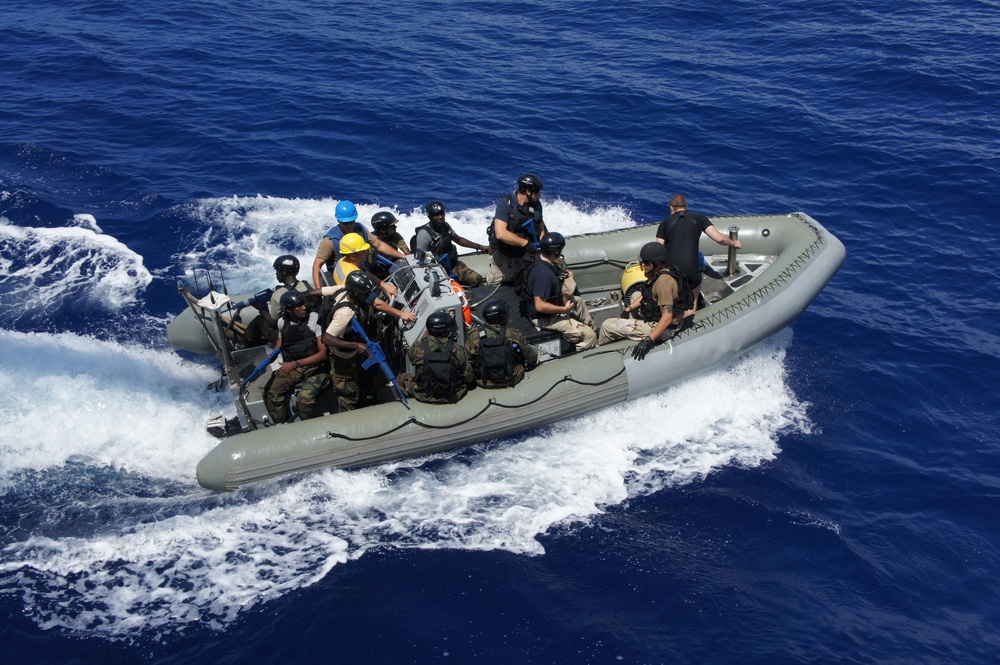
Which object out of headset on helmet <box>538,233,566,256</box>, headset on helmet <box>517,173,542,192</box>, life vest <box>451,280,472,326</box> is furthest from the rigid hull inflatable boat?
headset on helmet <box>517,173,542,192</box>

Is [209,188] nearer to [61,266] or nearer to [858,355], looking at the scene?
[61,266]

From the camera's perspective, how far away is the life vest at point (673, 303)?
9.77m

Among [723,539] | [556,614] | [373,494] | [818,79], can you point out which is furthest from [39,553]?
[818,79]

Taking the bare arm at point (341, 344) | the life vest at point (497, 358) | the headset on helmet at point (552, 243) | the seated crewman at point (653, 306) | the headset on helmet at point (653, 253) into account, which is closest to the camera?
the bare arm at point (341, 344)

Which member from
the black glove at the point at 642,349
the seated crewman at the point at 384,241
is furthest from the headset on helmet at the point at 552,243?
the seated crewman at the point at 384,241

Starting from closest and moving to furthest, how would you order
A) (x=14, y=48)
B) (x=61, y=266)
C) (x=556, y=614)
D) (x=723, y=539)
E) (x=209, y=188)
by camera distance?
(x=556, y=614), (x=723, y=539), (x=61, y=266), (x=209, y=188), (x=14, y=48)

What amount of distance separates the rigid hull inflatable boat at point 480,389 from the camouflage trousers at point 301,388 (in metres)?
0.16

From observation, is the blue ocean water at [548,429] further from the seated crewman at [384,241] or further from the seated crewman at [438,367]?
the seated crewman at [384,241]

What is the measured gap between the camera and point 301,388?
9195 mm

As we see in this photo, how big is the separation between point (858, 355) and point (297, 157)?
11114 millimetres

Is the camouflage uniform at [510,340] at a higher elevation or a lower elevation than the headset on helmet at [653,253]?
lower

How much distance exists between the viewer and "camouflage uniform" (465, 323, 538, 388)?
931 centimetres

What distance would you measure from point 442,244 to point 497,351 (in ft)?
5.59

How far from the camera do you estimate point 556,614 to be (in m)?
7.61
